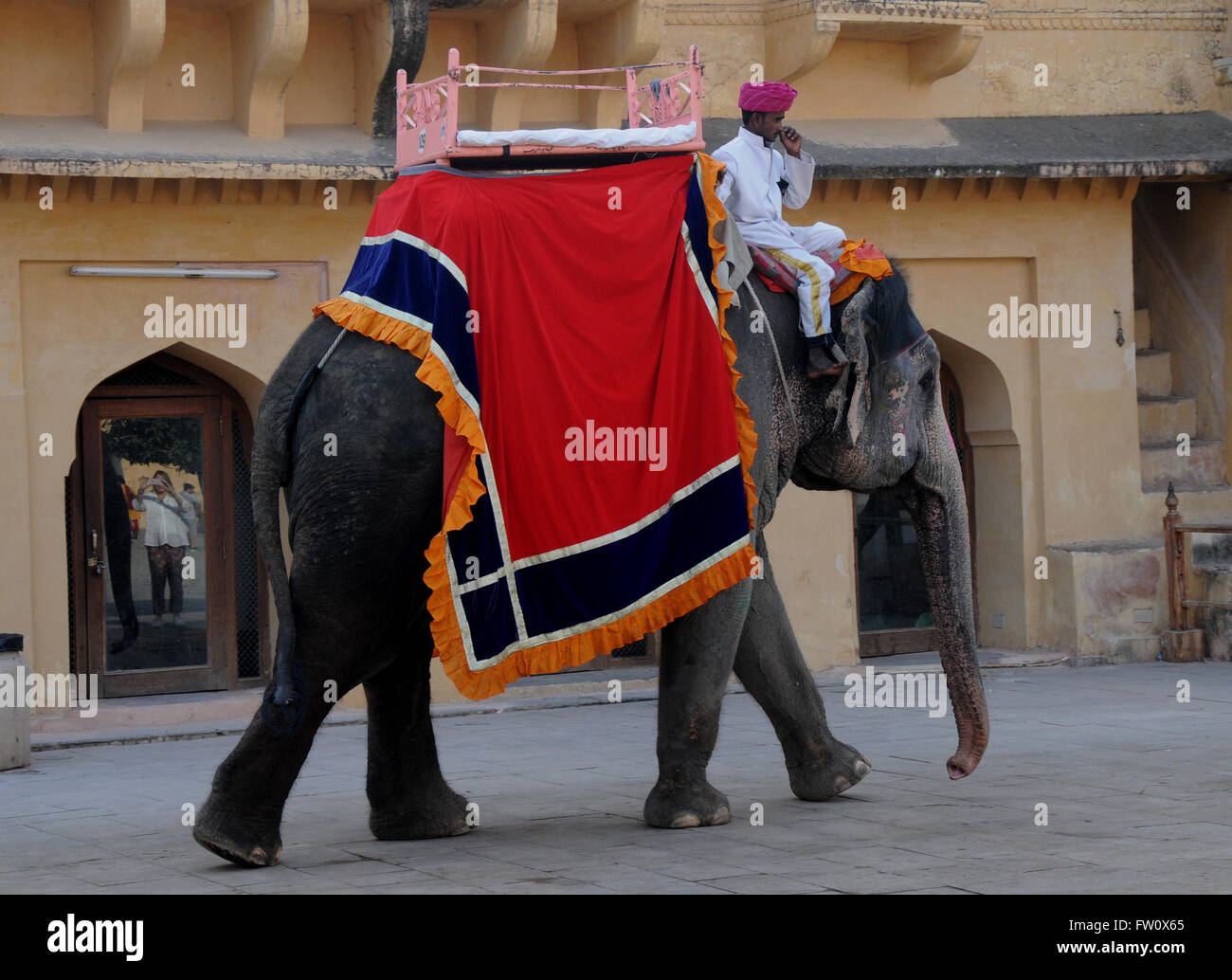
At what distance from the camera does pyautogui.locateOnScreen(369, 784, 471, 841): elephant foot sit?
24.3 ft

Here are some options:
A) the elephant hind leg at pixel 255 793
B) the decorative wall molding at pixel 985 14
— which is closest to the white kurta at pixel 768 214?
the elephant hind leg at pixel 255 793

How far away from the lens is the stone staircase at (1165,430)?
15562mm

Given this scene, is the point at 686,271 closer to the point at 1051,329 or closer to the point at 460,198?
the point at 460,198

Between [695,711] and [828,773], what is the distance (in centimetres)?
103

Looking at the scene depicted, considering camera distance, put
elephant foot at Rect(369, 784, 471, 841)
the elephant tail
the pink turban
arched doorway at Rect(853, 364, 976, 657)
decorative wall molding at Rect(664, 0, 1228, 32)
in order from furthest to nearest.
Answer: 1. arched doorway at Rect(853, 364, 976, 657)
2. decorative wall molding at Rect(664, 0, 1228, 32)
3. the pink turban
4. elephant foot at Rect(369, 784, 471, 841)
5. the elephant tail

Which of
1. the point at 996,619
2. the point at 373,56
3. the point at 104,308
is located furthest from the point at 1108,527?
the point at 104,308

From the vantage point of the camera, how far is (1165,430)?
1592cm

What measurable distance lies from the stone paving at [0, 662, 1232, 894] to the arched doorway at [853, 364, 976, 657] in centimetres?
306

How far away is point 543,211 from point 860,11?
7409mm

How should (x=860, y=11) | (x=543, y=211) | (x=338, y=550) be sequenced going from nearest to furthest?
1. (x=338, y=550)
2. (x=543, y=211)
3. (x=860, y=11)

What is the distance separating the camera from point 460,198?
7.00 metres

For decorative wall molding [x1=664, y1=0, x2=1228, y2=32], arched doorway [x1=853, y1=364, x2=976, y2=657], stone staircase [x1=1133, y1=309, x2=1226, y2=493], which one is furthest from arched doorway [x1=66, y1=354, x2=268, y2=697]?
stone staircase [x1=1133, y1=309, x2=1226, y2=493]

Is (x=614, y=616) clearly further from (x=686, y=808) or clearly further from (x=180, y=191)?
(x=180, y=191)

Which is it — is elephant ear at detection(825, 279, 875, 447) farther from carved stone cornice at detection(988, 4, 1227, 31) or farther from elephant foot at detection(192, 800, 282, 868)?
carved stone cornice at detection(988, 4, 1227, 31)
